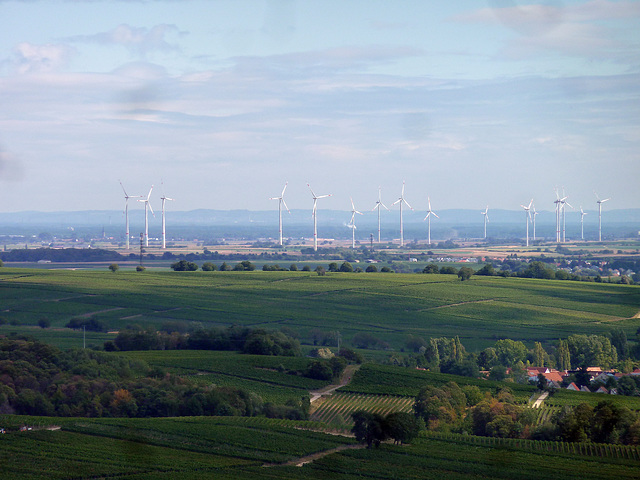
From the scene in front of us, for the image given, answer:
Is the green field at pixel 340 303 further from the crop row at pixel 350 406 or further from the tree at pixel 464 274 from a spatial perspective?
the crop row at pixel 350 406

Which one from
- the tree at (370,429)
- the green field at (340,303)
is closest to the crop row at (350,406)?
the tree at (370,429)

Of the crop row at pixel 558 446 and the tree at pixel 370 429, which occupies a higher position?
the tree at pixel 370 429

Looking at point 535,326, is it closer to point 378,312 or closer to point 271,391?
point 378,312

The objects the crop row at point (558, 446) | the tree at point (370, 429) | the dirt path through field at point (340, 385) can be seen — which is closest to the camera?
the crop row at point (558, 446)

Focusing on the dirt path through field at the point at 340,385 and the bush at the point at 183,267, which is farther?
the bush at the point at 183,267

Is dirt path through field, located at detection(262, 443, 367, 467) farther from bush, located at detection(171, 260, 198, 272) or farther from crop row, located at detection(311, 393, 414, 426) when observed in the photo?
bush, located at detection(171, 260, 198, 272)

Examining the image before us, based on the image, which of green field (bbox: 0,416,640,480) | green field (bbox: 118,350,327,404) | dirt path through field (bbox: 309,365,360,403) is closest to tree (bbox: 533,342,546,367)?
dirt path through field (bbox: 309,365,360,403)
